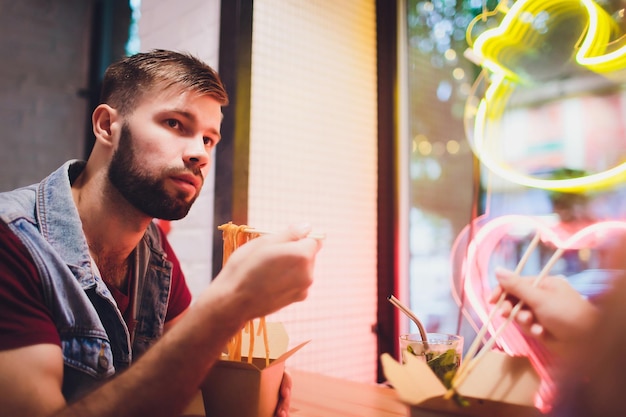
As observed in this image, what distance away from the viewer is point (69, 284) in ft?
3.58

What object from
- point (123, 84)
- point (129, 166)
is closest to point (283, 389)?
point (129, 166)

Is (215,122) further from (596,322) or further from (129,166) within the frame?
(596,322)

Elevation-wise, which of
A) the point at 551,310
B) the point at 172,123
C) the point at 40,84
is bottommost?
the point at 551,310

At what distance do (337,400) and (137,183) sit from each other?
0.90 m

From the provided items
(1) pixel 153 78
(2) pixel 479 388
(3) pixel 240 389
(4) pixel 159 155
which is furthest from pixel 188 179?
(2) pixel 479 388

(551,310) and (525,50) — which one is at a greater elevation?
(525,50)

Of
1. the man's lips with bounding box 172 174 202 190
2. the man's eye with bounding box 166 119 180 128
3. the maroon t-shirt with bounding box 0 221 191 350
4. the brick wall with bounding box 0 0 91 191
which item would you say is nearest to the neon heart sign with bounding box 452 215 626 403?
the man's lips with bounding box 172 174 202 190

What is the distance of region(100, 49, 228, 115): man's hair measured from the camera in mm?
1389

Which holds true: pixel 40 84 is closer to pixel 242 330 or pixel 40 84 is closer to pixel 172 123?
pixel 172 123

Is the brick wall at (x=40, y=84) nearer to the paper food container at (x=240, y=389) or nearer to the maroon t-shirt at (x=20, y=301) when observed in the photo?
the maroon t-shirt at (x=20, y=301)

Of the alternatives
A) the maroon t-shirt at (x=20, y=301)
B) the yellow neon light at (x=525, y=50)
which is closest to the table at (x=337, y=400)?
the maroon t-shirt at (x=20, y=301)

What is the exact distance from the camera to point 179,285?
168 cm

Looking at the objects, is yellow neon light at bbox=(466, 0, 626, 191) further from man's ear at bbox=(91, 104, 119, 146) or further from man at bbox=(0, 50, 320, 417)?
man's ear at bbox=(91, 104, 119, 146)

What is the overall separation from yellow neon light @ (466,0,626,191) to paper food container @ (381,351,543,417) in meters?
1.14
